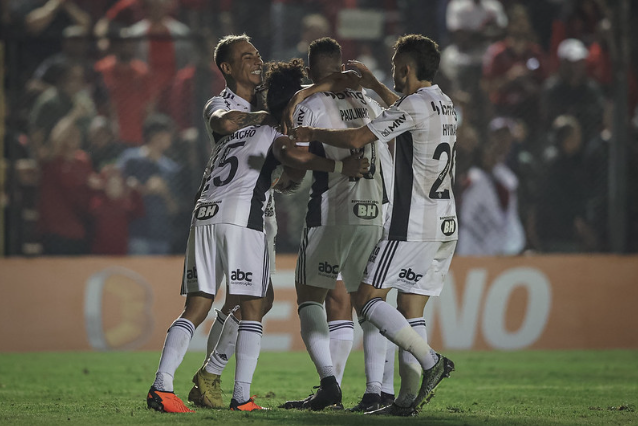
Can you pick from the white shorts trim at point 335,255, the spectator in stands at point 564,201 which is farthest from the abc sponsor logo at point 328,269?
the spectator in stands at point 564,201

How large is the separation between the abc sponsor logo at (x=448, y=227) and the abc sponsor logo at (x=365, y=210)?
1.70 ft

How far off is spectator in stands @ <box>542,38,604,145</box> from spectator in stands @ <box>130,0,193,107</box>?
411 cm

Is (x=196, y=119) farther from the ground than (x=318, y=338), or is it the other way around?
(x=196, y=119)

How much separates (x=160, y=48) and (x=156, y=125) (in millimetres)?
874

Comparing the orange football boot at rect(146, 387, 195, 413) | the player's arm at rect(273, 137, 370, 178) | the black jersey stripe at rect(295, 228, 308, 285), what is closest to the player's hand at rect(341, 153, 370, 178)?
the player's arm at rect(273, 137, 370, 178)

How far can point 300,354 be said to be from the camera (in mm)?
9594


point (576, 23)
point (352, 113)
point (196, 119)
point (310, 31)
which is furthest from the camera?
point (576, 23)

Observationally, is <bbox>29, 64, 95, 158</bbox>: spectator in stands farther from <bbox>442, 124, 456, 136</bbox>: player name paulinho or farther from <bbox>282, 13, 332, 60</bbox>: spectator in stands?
<bbox>442, 124, 456, 136</bbox>: player name paulinho

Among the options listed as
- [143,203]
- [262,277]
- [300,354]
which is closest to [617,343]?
[300,354]

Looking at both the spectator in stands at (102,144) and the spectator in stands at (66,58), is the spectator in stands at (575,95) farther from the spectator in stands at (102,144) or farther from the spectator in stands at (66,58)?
the spectator in stands at (66,58)

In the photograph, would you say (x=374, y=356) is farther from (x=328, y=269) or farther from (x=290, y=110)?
(x=290, y=110)

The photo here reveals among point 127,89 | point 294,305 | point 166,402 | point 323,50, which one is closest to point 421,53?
point 323,50

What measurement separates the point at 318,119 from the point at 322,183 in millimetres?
383

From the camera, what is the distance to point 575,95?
10.7 meters
